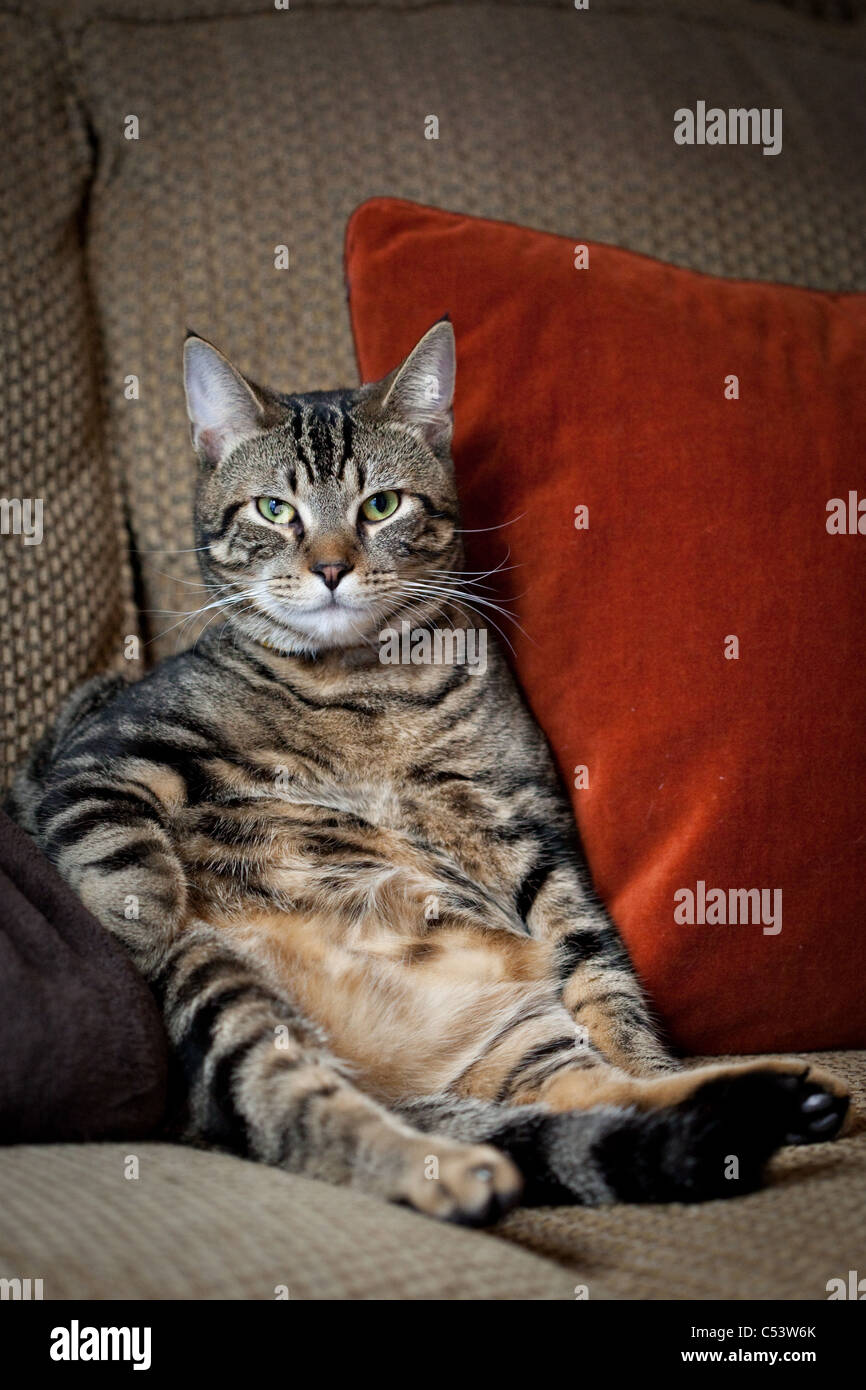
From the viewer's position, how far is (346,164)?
144cm

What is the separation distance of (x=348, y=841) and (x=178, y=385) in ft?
2.15

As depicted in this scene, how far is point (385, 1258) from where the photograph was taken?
625 millimetres

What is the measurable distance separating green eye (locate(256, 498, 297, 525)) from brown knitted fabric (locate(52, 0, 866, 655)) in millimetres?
183

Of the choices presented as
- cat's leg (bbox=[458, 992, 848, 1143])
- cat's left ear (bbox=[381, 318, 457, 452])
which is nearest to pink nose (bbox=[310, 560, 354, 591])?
cat's left ear (bbox=[381, 318, 457, 452])

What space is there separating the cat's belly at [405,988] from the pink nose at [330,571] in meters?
0.33

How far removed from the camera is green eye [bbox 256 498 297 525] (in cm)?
120

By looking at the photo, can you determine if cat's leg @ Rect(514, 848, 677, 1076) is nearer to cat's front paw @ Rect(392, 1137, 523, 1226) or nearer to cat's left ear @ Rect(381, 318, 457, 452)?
cat's front paw @ Rect(392, 1137, 523, 1226)

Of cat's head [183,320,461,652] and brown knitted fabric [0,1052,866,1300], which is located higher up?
cat's head [183,320,461,652]

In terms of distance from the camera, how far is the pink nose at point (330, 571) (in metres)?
1.11

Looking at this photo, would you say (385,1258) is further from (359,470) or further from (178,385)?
(178,385)
